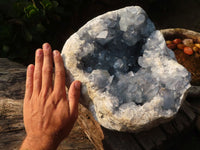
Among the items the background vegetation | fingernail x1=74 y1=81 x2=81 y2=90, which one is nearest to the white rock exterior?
fingernail x1=74 y1=81 x2=81 y2=90

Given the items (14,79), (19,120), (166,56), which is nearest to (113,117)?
(166,56)

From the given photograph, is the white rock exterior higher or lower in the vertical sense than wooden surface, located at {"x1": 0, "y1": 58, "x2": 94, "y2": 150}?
higher

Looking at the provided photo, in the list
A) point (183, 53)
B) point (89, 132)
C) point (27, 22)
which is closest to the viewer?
point (89, 132)

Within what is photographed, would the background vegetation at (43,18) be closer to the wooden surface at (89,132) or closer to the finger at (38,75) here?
the wooden surface at (89,132)

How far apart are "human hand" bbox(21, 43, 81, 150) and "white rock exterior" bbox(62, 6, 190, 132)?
0.09m

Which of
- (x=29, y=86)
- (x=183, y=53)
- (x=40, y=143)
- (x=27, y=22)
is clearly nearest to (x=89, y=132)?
(x=40, y=143)

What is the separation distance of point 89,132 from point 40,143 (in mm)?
504

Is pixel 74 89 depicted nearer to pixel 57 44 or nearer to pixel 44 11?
pixel 44 11

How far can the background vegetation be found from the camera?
2.54 metres

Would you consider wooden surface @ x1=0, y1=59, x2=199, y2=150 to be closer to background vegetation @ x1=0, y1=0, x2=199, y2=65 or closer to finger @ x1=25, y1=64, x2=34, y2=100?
finger @ x1=25, y1=64, x2=34, y2=100

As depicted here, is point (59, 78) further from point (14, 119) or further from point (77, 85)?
point (14, 119)

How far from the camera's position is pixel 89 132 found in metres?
1.83

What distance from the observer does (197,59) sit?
8.13ft

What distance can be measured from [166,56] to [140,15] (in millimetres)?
342
